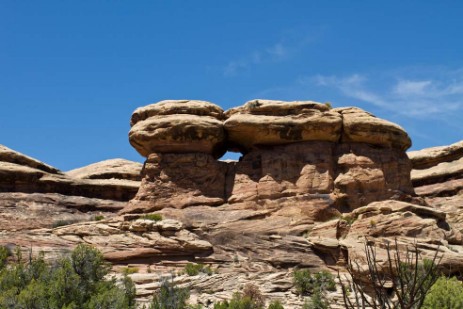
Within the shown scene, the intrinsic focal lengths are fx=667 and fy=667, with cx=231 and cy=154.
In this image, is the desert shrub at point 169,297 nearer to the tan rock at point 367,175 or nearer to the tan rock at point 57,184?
the tan rock at point 367,175

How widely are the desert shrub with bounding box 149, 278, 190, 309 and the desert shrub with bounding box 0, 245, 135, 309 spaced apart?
133 cm

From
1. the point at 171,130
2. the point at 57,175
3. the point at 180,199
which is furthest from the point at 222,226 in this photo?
the point at 57,175

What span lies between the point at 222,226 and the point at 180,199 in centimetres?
418

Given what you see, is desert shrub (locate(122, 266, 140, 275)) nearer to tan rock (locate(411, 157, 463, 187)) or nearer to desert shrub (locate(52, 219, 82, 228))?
desert shrub (locate(52, 219, 82, 228))

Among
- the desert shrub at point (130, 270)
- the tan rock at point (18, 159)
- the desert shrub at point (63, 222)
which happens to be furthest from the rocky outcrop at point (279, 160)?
the tan rock at point (18, 159)

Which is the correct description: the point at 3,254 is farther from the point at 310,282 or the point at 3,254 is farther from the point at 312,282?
the point at 312,282

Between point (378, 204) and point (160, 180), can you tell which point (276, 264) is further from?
point (160, 180)

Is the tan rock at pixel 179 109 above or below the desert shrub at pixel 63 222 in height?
above

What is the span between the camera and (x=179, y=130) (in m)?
46.1

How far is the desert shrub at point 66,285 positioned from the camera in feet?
101

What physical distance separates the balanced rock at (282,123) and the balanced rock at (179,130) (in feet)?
4.71

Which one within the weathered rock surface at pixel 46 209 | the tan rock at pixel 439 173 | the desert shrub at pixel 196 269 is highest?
the tan rock at pixel 439 173

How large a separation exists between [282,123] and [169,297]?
1692 centimetres

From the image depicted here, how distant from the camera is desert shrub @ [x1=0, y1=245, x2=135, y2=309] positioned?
30766mm
